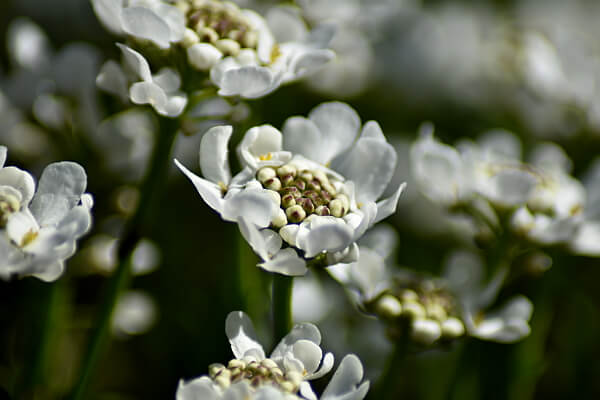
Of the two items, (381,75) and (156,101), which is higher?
(156,101)

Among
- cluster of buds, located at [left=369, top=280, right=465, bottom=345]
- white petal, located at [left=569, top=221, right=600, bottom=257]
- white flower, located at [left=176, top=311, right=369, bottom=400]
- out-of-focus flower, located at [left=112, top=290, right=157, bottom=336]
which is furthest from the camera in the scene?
out-of-focus flower, located at [left=112, top=290, right=157, bottom=336]

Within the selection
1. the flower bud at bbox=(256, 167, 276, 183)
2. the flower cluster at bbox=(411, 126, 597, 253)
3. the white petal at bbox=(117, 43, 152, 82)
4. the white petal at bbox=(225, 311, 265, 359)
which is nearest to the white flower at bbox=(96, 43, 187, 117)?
the white petal at bbox=(117, 43, 152, 82)

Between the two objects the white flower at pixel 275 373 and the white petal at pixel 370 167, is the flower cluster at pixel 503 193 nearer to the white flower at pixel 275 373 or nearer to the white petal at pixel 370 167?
the white petal at pixel 370 167

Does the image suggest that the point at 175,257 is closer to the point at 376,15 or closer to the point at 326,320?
the point at 326,320

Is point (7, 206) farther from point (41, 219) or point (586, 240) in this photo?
point (586, 240)

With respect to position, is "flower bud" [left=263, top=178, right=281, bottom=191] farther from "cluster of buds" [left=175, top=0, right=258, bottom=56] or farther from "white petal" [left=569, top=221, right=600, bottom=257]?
"white petal" [left=569, top=221, right=600, bottom=257]

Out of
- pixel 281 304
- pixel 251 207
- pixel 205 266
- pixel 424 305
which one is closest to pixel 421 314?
pixel 424 305

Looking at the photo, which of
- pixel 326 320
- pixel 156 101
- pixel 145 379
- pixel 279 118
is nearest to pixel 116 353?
pixel 145 379
